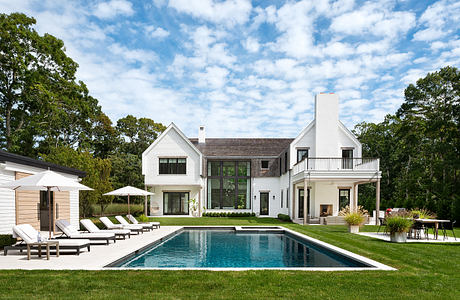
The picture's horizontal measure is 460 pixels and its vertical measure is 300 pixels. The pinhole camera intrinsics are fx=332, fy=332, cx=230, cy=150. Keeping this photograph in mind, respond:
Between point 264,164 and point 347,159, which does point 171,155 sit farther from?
point 347,159

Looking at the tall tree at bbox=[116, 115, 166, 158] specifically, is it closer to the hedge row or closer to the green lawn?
the hedge row

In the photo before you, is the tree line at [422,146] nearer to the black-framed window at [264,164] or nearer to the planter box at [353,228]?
the planter box at [353,228]

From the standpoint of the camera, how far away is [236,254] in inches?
437

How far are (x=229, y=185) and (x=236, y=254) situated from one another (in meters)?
18.5

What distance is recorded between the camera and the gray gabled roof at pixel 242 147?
98.8ft

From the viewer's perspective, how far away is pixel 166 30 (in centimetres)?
1583

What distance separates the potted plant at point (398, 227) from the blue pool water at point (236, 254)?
3.02m

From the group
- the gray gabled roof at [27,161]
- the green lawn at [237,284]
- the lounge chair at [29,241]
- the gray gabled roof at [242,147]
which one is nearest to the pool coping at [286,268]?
the green lawn at [237,284]

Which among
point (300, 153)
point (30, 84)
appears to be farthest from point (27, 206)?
point (300, 153)

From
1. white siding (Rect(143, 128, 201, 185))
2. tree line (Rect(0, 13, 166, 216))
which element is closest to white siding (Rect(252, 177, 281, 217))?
white siding (Rect(143, 128, 201, 185))

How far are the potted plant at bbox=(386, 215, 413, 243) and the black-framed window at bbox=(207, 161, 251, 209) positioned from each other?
57.5 feet

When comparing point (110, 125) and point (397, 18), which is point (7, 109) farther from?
point (397, 18)

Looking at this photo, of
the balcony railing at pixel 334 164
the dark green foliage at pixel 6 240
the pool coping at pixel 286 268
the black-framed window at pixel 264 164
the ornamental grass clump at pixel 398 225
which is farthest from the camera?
the black-framed window at pixel 264 164

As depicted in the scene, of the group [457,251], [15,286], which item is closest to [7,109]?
[15,286]
